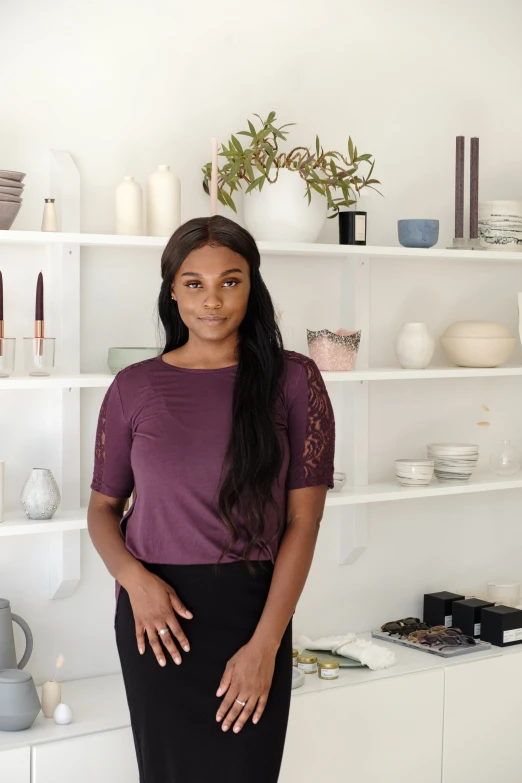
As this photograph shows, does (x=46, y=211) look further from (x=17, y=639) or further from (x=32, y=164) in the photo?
(x=17, y=639)

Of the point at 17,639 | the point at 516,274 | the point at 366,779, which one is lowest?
the point at 366,779

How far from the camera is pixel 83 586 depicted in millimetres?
2553

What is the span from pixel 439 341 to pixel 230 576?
4.92 ft

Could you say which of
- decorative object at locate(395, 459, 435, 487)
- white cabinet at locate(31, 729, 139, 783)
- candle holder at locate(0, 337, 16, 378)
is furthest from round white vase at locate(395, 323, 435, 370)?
white cabinet at locate(31, 729, 139, 783)

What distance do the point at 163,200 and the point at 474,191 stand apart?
93 centimetres

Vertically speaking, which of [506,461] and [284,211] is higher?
[284,211]

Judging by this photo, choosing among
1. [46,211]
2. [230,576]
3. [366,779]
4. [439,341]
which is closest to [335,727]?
[366,779]

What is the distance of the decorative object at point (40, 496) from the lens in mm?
2297

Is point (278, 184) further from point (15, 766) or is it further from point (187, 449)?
point (15, 766)

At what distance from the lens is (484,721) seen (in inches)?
108

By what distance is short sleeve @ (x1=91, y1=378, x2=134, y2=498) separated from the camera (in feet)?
6.05

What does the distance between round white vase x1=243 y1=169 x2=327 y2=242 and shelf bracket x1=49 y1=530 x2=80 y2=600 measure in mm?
907

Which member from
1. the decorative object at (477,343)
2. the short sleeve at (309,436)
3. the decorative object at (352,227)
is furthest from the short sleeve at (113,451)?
the decorative object at (477,343)

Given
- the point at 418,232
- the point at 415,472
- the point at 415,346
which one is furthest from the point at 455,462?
the point at 418,232
